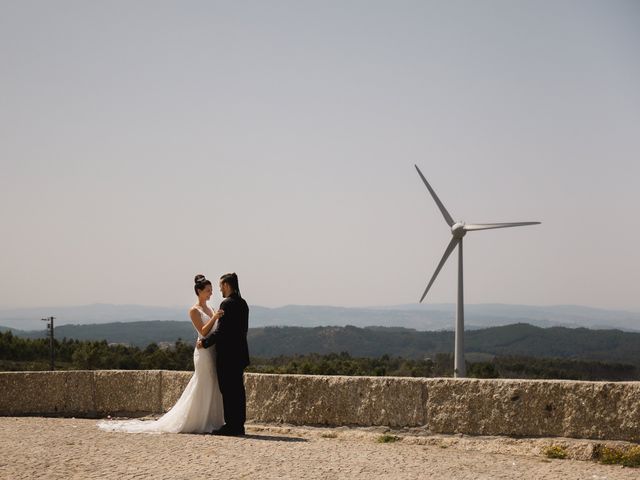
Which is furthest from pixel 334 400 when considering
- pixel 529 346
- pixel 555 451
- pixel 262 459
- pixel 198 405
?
pixel 529 346

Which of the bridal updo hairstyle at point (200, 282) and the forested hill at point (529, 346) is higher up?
the bridal updo hairstyle at point (200, 282)

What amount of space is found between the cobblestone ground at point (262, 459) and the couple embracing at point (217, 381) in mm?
404

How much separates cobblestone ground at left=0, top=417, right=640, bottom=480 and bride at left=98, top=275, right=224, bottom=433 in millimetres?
389

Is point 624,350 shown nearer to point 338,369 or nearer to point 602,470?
point 338,369

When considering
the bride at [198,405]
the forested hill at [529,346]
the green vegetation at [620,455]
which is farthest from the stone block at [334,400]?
the forested hill at [529,346]

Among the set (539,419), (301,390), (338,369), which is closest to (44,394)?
(301,390)

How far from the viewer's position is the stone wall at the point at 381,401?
8.70 m

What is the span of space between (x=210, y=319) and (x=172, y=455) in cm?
265

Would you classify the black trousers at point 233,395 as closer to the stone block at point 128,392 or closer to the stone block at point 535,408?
the stone block at point 128,392

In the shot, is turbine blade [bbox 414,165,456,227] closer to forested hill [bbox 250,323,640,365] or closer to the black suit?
the black suit

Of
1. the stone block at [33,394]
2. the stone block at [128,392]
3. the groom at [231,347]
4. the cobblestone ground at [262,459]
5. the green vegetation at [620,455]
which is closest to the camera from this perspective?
the cobblestone ground at [262,459]

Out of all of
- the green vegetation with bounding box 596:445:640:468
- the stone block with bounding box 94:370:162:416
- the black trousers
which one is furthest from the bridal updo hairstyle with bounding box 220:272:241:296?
the green vegetation with bounding box 596:445:640:468

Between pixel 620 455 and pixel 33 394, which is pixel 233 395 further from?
pixel 620 455

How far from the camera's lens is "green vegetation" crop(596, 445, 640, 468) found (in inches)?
319
